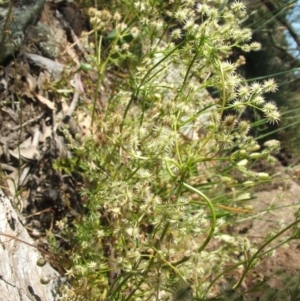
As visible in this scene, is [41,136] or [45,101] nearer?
[41,136]

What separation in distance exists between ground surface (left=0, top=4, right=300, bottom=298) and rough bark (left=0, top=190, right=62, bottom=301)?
161 millimetres

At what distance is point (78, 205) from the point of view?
103 inches

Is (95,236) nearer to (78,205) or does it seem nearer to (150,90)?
(78,205)

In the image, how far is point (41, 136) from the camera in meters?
2.72

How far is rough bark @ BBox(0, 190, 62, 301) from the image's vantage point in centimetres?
180

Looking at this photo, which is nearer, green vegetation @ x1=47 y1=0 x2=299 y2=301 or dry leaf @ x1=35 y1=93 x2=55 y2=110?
green vegetation @ x1=47 y1=0 x2=299 y2=301

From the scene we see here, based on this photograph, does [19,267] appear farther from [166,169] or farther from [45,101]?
[45,101]

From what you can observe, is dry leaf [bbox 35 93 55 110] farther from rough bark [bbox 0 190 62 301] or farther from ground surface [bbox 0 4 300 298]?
rough bark [bbox 0 190 62 301]

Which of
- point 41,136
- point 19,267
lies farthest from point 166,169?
point 41,136

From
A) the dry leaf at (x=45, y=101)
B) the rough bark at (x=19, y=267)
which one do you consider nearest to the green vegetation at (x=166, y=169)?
the rough bark at (x=19, y=267)

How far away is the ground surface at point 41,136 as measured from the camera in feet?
8.15

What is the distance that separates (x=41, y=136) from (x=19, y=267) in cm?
94

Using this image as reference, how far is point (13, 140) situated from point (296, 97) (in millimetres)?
2506

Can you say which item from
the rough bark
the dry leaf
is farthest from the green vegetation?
the dry leaf
